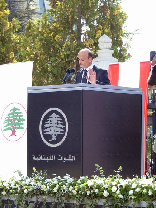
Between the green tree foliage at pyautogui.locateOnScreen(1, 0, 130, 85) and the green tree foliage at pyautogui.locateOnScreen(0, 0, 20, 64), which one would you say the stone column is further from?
the green tree foliage at pyautogui.locateOnScreen(0, 0, 20, 64)

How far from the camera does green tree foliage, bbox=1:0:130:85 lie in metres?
12.7

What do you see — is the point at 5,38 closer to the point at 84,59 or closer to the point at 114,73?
the point at 114,73

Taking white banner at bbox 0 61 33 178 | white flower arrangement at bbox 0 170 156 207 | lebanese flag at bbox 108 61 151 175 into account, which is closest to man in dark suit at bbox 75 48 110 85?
white banner at bbox 0 61 33 178

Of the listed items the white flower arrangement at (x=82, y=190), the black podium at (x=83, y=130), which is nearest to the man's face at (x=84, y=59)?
the black podium at (x=83, y=130)

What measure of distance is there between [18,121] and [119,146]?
4.60ft

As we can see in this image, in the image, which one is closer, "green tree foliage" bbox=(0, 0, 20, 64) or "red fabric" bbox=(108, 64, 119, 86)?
"red fabric" bbox=(108, 64, 119, 86)

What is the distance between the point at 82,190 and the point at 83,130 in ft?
1.71

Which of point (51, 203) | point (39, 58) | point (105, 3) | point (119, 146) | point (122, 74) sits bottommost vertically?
point (51, 203)

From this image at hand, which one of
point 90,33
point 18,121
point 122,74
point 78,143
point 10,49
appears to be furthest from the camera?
point 10,49

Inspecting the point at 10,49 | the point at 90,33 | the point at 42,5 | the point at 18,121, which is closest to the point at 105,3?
the point at 90,33

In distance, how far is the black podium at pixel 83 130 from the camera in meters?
4.02

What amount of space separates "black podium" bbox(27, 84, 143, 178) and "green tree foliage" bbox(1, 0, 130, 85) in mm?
8255

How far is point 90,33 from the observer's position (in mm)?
12641

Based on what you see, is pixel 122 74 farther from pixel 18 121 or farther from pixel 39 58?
pixel 39 58
